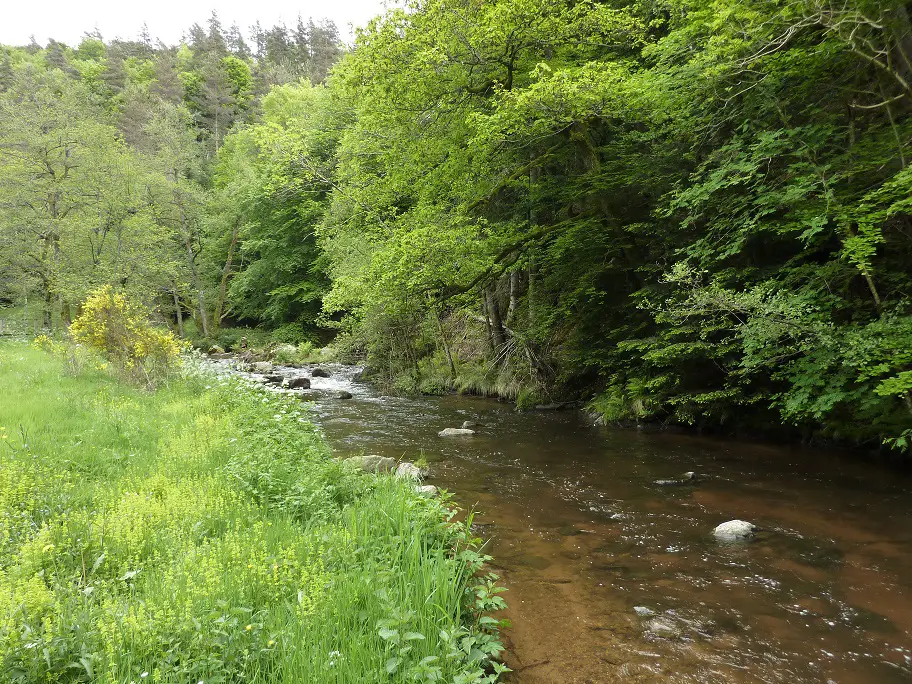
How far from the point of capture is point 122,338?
38.3 ft

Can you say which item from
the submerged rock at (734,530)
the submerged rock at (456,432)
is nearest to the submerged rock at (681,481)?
the submerged rock at (734,530)

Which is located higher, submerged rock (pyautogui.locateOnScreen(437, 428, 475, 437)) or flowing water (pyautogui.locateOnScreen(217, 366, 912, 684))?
submerged rock (pyautogui.locateOnScreen(437, 428, 475, 437))

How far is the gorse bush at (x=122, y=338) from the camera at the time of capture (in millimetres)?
11602

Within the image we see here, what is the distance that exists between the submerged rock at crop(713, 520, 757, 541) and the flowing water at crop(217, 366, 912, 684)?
0.57 ft

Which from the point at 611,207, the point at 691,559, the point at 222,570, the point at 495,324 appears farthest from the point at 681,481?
the point at 495,324

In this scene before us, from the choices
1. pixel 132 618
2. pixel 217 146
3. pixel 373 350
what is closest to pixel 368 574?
pixel 132 618

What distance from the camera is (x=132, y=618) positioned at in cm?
276

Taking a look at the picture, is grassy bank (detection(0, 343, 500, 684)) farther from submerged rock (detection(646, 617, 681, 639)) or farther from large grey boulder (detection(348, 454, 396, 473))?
submerged rock (detection(646, 617, 681, 639))

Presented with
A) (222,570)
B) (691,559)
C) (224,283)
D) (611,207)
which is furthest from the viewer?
(224,283)

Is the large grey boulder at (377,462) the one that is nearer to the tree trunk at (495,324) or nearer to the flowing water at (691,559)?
the flowing water at (691,559)

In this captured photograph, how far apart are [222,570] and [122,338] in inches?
411

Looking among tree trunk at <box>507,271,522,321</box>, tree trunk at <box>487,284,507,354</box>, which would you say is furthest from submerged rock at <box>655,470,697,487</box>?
tree trunk at <box>507,271,522,321</box>

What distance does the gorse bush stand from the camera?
1160 centimetres

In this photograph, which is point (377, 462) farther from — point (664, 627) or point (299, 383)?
point (299, 383)
